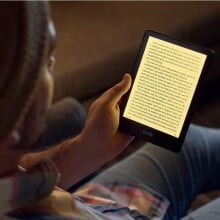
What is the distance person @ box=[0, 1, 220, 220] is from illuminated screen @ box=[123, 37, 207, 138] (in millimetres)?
29

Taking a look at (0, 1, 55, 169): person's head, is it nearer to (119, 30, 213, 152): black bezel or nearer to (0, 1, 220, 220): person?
(0, 1, 220, 220): person

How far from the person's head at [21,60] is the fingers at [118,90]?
0.97 feet

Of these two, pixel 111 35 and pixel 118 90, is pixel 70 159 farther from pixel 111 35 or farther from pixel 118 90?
pixel 111 35

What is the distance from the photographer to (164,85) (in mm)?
852

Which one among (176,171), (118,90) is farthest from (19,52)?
(176,171)

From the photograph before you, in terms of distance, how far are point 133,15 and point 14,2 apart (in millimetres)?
1015

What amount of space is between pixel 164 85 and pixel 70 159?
7.3 inches

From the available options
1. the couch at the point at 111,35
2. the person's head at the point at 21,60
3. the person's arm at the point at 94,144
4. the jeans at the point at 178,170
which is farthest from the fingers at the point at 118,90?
the couch at the point at 111,35

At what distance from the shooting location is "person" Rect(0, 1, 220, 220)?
1.75 ft

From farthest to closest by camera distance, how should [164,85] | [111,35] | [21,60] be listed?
[111,35]
[164,85]
[21,60]

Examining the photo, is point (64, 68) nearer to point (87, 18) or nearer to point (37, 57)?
point (87, 18)

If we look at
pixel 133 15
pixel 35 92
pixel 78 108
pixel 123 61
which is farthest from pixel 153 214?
pixel 133 15

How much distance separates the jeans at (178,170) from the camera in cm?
99

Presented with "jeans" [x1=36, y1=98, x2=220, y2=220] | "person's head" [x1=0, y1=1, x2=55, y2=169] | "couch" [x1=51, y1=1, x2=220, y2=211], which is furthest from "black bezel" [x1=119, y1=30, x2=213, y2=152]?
"couch" [x1=51, y1=1, x2=220, y2=211]
